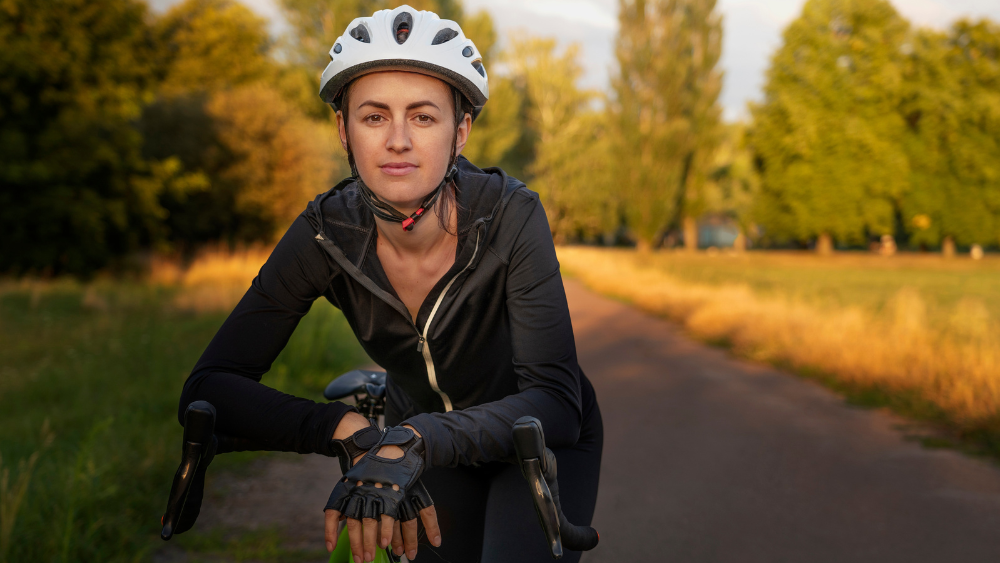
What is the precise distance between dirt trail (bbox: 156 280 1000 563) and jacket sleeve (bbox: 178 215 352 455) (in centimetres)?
216

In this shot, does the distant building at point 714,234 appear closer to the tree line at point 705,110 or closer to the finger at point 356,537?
the tree line at point 705,110

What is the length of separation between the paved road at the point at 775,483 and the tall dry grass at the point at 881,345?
0.57 m

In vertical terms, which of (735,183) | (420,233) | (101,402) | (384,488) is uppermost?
(735,183)

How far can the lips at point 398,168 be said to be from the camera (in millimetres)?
1910

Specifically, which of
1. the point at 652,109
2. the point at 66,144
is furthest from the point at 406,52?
the point at 652,109

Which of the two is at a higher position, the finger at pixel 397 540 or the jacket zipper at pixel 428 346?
the jacket zipper at pixel 428 346

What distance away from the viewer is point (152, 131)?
21141mm

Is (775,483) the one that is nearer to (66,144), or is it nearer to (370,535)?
(370,535)

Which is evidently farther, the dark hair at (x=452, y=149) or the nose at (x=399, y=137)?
the dark hair at (x=452, y=149)

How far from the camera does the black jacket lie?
1722 mm

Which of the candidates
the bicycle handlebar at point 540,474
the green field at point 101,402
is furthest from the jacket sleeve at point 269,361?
the green field at point 101,402

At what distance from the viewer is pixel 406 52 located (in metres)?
1.85

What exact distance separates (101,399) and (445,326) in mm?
5284

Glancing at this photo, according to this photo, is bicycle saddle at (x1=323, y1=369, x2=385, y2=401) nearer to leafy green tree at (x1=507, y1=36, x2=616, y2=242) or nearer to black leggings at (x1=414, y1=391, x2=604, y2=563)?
black leggings at (x1=414, y1=391, x2=604, y2=563)
